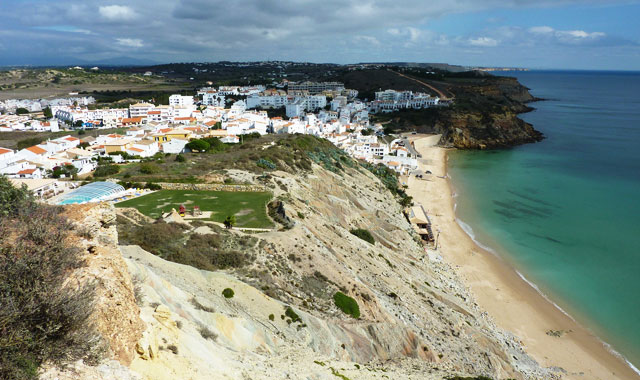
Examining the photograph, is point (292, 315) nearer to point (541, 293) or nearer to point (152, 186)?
point (152, 186)

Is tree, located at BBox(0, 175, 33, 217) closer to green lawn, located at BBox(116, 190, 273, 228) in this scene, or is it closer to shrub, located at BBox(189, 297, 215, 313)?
shrub, located at BBox(189, 297, 215, 313)

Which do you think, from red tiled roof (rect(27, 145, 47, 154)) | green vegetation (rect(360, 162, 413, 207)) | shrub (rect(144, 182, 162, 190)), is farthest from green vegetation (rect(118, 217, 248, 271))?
red tiled roof (rect(27, 145, 47, 154))

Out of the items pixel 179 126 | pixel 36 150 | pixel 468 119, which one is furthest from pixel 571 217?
pixel 36 150

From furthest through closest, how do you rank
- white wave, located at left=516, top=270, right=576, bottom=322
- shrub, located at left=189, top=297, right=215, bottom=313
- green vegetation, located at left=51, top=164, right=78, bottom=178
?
green vegetation, located at left=51, top=164, right=78, bottom=178 < white wave, located at left=516, top=270, right=576, bottom=322 < shrub, located at left=189, top=297, right=215, bottom=313

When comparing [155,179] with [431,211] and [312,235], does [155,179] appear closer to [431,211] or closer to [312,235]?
[312,235]

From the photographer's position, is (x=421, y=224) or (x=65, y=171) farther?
(x=421, y=224)
